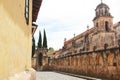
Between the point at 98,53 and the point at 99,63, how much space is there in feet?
3.10

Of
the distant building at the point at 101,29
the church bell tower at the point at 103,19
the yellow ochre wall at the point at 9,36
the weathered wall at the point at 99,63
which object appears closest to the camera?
the yellow ochre wall at the point at 9,36

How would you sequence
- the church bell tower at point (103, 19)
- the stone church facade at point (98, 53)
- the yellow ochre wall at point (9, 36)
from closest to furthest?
the yellow ochre wall at point (9, 36) < the stone church facade at point (98, 53) < the church bell tower at point (103, 19)

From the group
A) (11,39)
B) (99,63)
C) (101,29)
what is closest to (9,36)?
(11,39)

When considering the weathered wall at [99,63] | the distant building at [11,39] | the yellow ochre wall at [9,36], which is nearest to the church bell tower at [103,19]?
the weathered wall at [99,63]

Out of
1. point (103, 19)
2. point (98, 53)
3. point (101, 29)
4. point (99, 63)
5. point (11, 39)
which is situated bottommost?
point (99, 63)

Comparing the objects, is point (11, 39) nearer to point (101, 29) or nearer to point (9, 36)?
point (9, 36)

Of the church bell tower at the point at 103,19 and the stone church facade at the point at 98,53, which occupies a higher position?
the church bell tower at the point at 103,19

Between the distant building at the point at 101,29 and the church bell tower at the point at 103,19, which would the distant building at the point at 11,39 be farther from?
the church bell tower at the point at 103,19

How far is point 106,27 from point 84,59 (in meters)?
29.9

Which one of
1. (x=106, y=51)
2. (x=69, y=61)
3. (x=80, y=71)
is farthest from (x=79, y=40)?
(x=106, y=51)

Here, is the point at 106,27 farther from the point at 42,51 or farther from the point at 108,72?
the point at 108,72

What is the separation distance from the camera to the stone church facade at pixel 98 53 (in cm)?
2044

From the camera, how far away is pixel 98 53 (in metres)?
23.7

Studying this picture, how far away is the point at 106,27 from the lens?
188ft
